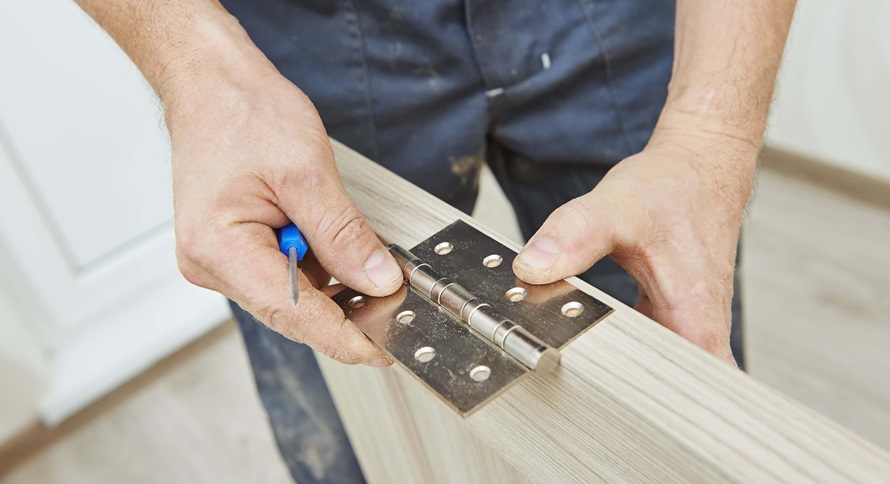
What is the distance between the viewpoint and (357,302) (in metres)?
0.52

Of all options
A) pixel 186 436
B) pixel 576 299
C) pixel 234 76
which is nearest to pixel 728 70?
pixel 576 299

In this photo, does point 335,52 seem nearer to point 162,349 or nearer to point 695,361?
point 695,361

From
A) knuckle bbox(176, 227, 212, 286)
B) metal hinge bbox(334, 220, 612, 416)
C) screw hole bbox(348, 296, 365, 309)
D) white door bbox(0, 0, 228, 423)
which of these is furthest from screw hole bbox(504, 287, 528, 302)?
white door bbox(0, 0, 228, 423)

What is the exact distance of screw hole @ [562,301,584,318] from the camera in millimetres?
460

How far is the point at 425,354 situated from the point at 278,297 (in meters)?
0.11

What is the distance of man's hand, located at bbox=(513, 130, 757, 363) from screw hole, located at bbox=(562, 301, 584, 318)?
3 centimetres

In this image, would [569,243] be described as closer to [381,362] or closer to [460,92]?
[381,362]

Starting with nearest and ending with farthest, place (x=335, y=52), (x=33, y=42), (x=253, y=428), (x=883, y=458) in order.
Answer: (x=883, y=458) < (x=335, y=52) < (x=33, y=42) < (x=253, y=428)

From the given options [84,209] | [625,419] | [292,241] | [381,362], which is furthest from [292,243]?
[84,209]

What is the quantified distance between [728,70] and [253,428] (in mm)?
1232

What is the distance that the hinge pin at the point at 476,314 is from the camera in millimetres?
419

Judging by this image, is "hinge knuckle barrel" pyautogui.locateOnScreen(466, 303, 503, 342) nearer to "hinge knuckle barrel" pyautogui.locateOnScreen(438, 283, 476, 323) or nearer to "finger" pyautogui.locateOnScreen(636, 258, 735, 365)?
"hinge knuckle barrel" pyautogui.locateOnScreen(438, 283, 476, 323)

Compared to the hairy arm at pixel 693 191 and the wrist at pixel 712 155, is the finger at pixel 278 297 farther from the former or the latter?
the wrist at pixel 712 155

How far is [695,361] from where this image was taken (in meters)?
0.41
